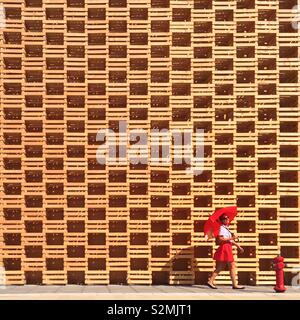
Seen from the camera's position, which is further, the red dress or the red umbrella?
the red umbrella

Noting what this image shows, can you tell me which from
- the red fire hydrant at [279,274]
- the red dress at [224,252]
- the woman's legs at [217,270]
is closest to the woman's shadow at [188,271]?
the woman's legs at [217,270]

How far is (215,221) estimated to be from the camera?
9773 millimetres

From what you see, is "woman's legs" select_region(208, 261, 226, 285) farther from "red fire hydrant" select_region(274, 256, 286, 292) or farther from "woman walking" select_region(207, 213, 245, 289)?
"red fire hydrant" select_region(274, 256, 286, 292)

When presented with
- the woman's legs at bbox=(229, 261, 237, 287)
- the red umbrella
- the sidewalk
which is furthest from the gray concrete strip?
the red umbrella

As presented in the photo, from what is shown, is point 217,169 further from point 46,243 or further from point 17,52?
point 17,52

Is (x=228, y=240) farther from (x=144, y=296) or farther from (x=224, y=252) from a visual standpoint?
(x=144, y=296)

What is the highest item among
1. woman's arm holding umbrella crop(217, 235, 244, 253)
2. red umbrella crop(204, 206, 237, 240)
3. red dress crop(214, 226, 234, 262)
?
red umbrella crop(204, 206, 237, 240)

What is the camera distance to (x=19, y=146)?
10.3m

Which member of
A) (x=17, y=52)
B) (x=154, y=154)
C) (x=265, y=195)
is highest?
(x=17, y=52)

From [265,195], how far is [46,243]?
3926 millimetres

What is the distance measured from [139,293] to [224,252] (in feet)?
5.07

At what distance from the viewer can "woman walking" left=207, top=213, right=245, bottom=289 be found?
9.57 metres

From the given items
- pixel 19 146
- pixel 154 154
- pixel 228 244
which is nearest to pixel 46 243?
pixel 19 146

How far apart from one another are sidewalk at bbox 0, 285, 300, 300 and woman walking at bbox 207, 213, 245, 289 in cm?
23
